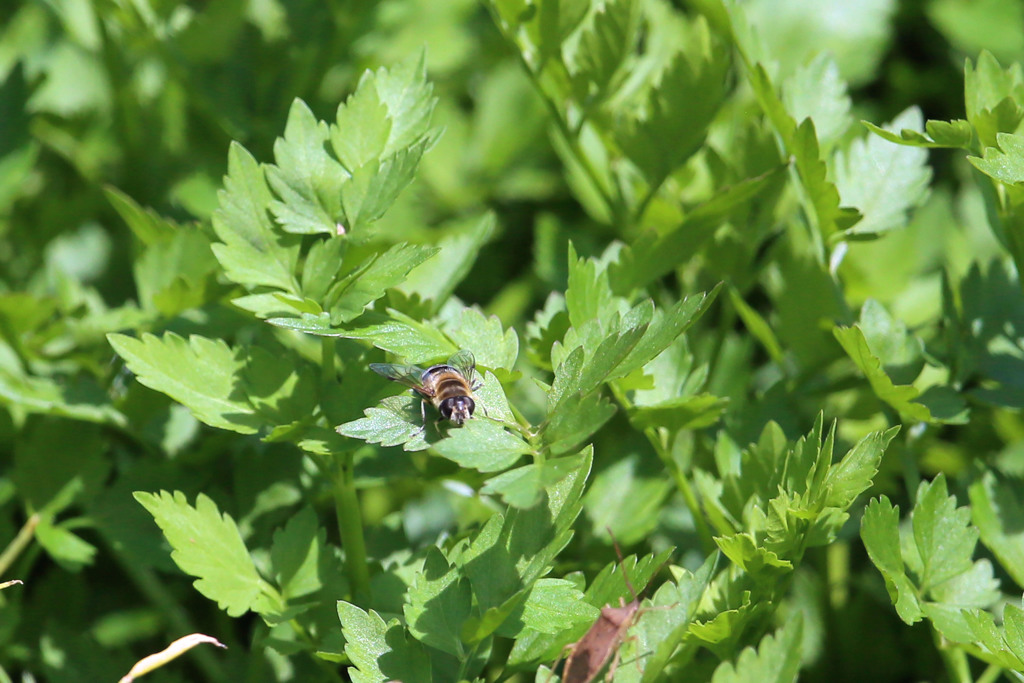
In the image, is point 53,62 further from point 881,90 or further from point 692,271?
point 881,90

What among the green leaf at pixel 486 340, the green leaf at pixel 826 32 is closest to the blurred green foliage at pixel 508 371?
the green leaf at pixel 486 340

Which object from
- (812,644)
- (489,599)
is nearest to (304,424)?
(489,599)

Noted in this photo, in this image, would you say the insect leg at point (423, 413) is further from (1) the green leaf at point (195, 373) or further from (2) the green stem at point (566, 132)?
(2) the green stem at point (566, 132)

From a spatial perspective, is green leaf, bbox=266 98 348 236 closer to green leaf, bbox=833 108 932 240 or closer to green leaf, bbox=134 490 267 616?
green leaf, bbox=134 490 267 616

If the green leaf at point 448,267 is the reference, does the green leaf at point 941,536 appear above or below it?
below

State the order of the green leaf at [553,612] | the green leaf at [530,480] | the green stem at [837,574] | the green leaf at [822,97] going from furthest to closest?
1. the green stem at [837,574]
2. the green leaf at [822,97]
3. the green leaf at [553,612]
4. the green leaf at [530,480]

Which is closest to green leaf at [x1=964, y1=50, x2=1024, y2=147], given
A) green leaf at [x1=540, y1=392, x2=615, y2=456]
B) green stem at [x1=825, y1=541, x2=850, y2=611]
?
green leaf at [x1=540, y1=392, x2=615, y2=456]
